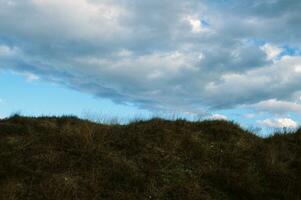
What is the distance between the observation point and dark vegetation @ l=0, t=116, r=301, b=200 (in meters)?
11.6

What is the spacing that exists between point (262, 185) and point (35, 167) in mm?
6343

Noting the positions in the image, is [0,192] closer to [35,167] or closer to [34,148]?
[35,167]

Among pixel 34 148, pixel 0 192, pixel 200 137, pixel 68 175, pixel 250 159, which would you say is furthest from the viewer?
pixel 200 137

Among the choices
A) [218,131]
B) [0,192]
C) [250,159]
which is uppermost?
[218,131]

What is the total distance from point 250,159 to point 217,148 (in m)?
1.08

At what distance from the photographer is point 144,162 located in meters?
13.2

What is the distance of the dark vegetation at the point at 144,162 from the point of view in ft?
38.2

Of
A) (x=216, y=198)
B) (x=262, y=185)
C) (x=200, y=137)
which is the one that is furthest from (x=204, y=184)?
(x=200, y=137)

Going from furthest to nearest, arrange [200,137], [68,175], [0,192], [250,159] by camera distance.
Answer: [200,137] < [250,159] < [68,175] < [0,192]

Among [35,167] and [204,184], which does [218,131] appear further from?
[35,167]

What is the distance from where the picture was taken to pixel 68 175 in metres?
11.9

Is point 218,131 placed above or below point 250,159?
above

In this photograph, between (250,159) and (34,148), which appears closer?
(34,148)

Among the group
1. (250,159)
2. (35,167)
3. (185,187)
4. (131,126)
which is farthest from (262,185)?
(35,167)
